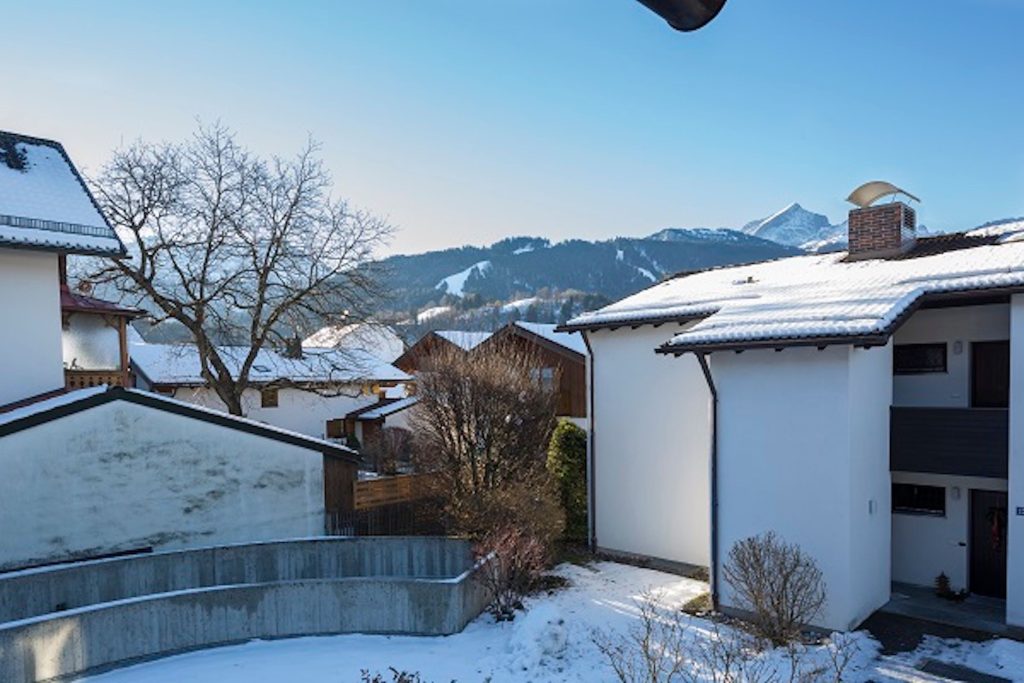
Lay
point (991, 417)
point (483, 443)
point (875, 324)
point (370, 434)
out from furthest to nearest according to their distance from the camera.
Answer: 1. point (370, 434)
2. point (483, 443)
3. point (991, 417)
4. point (875, 324)

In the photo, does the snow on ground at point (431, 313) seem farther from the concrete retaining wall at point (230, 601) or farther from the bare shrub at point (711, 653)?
the bare shrub at point (711, 653)

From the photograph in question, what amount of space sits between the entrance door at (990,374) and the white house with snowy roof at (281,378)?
20.1 meters

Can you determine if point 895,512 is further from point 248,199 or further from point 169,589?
point 248,199

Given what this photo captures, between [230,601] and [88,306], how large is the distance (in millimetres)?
10842

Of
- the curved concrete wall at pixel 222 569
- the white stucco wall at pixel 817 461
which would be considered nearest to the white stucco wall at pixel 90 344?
the curved concrete wall at pixel 222 569

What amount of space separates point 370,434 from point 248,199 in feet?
38.8

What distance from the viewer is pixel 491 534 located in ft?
40.6

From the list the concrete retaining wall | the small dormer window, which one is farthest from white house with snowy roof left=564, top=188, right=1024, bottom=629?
the small dormer window

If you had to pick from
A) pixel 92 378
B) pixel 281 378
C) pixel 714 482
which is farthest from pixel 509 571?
pixel 281 378

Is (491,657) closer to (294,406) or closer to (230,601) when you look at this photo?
(230,601)

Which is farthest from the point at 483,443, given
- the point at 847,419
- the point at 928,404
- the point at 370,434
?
the point at 370,434

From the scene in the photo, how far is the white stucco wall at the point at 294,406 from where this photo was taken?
93.3ft

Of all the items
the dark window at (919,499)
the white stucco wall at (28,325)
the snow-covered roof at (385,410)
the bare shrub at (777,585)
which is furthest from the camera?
the snow-covered roof at (385,410)

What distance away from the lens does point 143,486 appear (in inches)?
502
